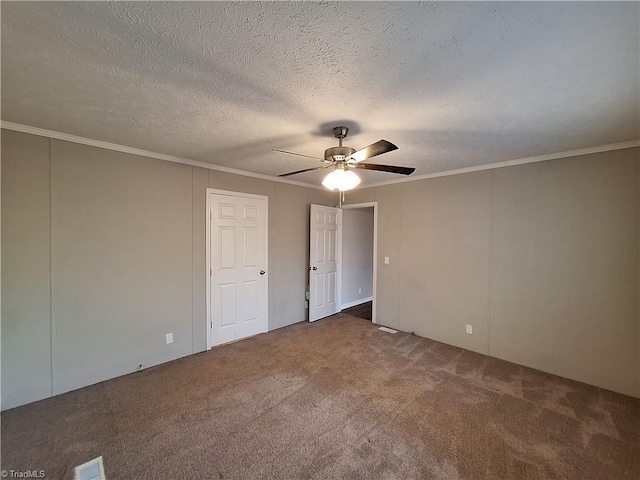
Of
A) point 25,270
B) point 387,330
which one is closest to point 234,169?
point 25,270

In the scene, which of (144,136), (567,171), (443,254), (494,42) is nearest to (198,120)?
(144,136)

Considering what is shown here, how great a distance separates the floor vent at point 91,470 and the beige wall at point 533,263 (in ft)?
12.1

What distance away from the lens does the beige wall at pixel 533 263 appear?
2598mm

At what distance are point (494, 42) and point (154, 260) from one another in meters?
3.44

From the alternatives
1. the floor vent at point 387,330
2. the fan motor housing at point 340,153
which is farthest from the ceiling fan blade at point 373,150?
the floor vent at point 387,330

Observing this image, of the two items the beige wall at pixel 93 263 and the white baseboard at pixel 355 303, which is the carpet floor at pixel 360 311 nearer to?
the white baseboard at pixel 355 303

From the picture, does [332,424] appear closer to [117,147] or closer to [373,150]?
[373,150]

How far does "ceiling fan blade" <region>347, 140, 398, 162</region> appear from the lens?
1.81m

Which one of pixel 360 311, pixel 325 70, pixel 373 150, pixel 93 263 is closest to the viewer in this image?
pixel 325 70

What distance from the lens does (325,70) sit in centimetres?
149

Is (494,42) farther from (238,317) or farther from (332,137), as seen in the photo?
(238,317)

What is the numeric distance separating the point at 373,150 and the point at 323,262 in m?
3.04

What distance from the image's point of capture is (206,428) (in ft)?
6.84

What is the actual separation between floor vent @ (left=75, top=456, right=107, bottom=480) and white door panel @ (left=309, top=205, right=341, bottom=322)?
3.12m
